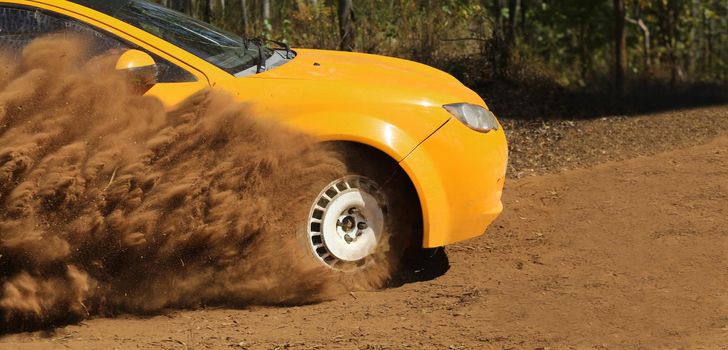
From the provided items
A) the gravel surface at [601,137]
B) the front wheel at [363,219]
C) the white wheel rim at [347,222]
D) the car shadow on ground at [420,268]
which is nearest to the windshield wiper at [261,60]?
the front wheel at [363,219]

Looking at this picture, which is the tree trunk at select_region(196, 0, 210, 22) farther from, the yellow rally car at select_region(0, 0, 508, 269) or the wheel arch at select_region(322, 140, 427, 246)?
the wheel arch at select_region(322, 140, 427, 246)

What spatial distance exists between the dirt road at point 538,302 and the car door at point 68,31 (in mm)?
1321

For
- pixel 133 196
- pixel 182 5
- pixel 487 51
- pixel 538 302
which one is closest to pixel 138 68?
pixel 133 196

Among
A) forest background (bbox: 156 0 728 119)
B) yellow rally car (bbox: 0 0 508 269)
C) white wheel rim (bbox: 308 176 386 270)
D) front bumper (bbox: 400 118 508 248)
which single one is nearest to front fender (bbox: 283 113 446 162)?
yellow rally car (bbox: 0 0 508 269)

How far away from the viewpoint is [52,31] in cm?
599

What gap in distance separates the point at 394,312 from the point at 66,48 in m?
2.41

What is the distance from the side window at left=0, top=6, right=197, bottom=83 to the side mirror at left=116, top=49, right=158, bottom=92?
0.10 m

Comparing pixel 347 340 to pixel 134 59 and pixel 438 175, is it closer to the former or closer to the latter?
pixel 438 175

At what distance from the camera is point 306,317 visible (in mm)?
5645

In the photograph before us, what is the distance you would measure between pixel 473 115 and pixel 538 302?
1.27 metres

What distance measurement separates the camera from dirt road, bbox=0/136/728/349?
5152 millimetres

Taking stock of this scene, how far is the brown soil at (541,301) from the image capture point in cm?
516

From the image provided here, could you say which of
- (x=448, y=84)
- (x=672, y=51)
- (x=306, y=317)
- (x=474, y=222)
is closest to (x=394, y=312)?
(x=306, y=317)

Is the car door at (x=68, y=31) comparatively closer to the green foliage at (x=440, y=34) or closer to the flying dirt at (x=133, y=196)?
the flying dirt at (x=133, y=196)
